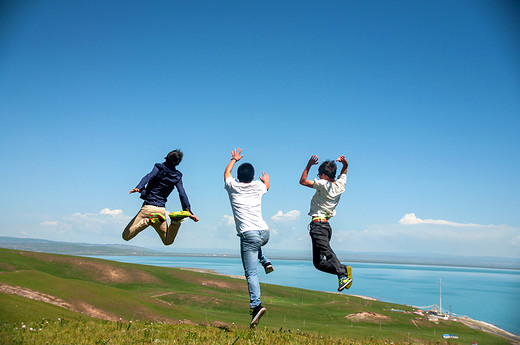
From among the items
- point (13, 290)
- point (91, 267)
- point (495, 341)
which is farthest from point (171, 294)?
point (495, 341)

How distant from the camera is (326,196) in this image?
9.88m

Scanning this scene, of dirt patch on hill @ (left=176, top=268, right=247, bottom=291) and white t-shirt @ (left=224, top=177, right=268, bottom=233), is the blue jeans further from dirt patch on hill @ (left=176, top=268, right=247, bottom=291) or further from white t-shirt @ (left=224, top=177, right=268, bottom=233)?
dirt patch on hill @ (left=176, top=268, right=247, bottom=291)

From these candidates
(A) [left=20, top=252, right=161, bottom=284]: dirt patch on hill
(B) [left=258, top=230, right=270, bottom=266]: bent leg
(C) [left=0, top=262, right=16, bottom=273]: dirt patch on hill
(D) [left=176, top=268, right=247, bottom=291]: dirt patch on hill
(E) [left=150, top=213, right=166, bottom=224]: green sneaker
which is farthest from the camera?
(D) [left=176, top=268, right=247, bottom=291]: dirt patch on hill

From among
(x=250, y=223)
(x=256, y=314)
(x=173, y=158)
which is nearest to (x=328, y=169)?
(x=250, y=223)

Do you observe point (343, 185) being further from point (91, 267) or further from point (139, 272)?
point (139, 272)

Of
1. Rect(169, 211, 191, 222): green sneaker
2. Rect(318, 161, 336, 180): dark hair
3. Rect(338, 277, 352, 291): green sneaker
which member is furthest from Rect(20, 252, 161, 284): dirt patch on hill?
Rect(338, 277, 352, 291): green sneaker

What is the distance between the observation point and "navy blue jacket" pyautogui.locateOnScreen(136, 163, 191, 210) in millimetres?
10695

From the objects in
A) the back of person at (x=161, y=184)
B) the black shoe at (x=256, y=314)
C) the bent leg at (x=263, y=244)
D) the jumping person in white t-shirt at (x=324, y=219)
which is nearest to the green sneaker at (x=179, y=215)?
the back of person at (x=161, y=184)

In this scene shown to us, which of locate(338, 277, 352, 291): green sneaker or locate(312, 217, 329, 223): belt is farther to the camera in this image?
locate(312, 217, 329, 223): belt

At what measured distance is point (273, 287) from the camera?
116875 millimetres

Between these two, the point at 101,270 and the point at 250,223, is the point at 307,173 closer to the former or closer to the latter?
the point at 250,223

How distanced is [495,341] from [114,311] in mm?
61809

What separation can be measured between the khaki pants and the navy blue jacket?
0.20 metres

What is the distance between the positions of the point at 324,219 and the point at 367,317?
245 ft
